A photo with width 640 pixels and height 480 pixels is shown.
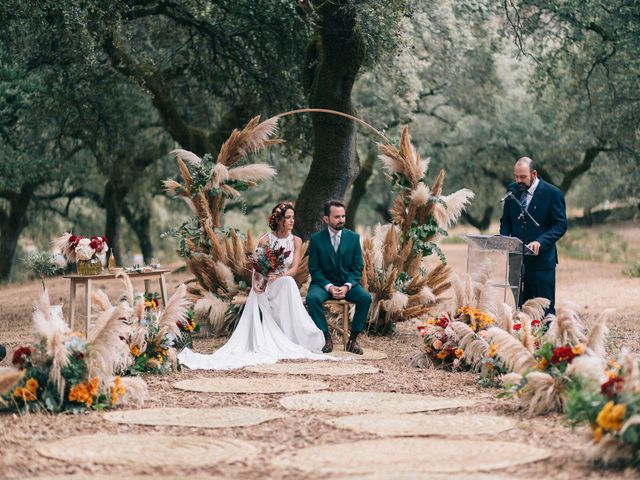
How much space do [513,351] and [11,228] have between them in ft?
70.3

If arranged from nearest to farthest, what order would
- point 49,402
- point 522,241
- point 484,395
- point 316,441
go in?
point 316,441 < point 49,402 < point 484,395 < point 522,241

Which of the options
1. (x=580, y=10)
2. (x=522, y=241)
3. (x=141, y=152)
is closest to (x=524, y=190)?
(x=522, y=241)

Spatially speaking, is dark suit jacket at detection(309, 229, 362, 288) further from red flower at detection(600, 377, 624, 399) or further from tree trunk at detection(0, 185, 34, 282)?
tree trunk at detection(0, 185, 34, 282)

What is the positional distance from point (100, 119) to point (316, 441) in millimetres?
13598

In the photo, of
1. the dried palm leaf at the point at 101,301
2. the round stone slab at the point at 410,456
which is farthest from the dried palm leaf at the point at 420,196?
the round stone slab at the point at 410,456

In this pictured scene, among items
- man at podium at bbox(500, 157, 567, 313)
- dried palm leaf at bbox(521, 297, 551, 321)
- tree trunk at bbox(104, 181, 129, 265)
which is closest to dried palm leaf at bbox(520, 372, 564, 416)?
dried palm leaf at bbox(521, 297, 551, 321)

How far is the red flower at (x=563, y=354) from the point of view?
668cm

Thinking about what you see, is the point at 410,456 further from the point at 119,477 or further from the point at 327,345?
the point at 327,345

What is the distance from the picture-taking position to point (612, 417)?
5.12m

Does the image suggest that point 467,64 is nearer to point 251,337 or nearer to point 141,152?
point 141,152

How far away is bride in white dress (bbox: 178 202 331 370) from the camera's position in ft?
33.0

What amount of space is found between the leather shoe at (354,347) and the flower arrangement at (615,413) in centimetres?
492

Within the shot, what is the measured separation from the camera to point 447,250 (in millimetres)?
36750

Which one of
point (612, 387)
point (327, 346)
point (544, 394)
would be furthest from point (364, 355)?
point (612, 387)
